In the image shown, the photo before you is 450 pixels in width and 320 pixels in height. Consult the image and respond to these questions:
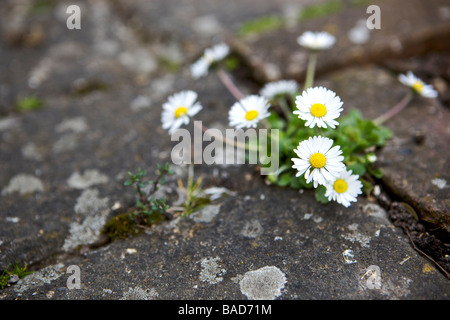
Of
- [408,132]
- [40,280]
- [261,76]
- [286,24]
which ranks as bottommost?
[40,280]

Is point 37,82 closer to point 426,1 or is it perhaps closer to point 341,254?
point 341,254

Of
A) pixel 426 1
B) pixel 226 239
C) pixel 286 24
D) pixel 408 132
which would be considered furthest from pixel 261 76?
pixel 426 1

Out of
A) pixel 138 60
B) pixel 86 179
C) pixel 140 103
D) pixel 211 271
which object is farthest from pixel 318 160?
pixel 138 60

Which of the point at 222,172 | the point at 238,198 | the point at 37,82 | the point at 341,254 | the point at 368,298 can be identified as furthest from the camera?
the point at 37,82

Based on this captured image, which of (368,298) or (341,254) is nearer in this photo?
(368,298)

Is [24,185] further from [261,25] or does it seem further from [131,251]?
[261,25]

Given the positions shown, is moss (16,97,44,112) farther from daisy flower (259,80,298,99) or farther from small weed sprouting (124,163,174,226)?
daisy flower (259,80,298,99)
